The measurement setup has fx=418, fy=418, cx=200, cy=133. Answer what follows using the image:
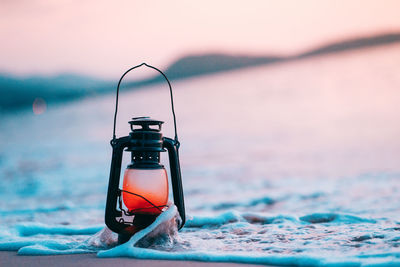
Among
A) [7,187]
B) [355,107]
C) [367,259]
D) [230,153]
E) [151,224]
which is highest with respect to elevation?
[355,107]

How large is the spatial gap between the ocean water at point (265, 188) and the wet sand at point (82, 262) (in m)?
0.06

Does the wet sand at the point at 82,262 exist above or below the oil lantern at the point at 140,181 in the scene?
below

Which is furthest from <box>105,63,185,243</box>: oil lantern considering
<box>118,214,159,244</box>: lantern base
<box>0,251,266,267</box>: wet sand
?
<box>0,251,266,267</box>: wet sand

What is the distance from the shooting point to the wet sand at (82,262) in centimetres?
201

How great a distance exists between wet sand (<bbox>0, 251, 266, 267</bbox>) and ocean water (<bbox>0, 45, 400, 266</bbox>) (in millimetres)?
62

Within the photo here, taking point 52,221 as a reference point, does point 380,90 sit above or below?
above

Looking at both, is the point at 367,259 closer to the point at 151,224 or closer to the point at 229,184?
the point at 151,224

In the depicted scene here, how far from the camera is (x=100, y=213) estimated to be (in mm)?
4383

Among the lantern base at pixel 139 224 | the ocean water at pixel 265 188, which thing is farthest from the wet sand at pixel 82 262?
the lantern base at pixel 139 224

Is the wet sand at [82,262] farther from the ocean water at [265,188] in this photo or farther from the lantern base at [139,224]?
the lantern base at [139,224]

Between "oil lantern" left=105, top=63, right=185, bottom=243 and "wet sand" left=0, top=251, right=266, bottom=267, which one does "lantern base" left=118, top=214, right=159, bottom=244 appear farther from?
"wet sand" left=0, top=251, right=266, bottom=267

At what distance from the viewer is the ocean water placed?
2266mm

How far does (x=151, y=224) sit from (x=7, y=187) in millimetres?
5568

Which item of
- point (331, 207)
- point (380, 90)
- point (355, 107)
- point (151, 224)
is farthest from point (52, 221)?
point (380, 90)
